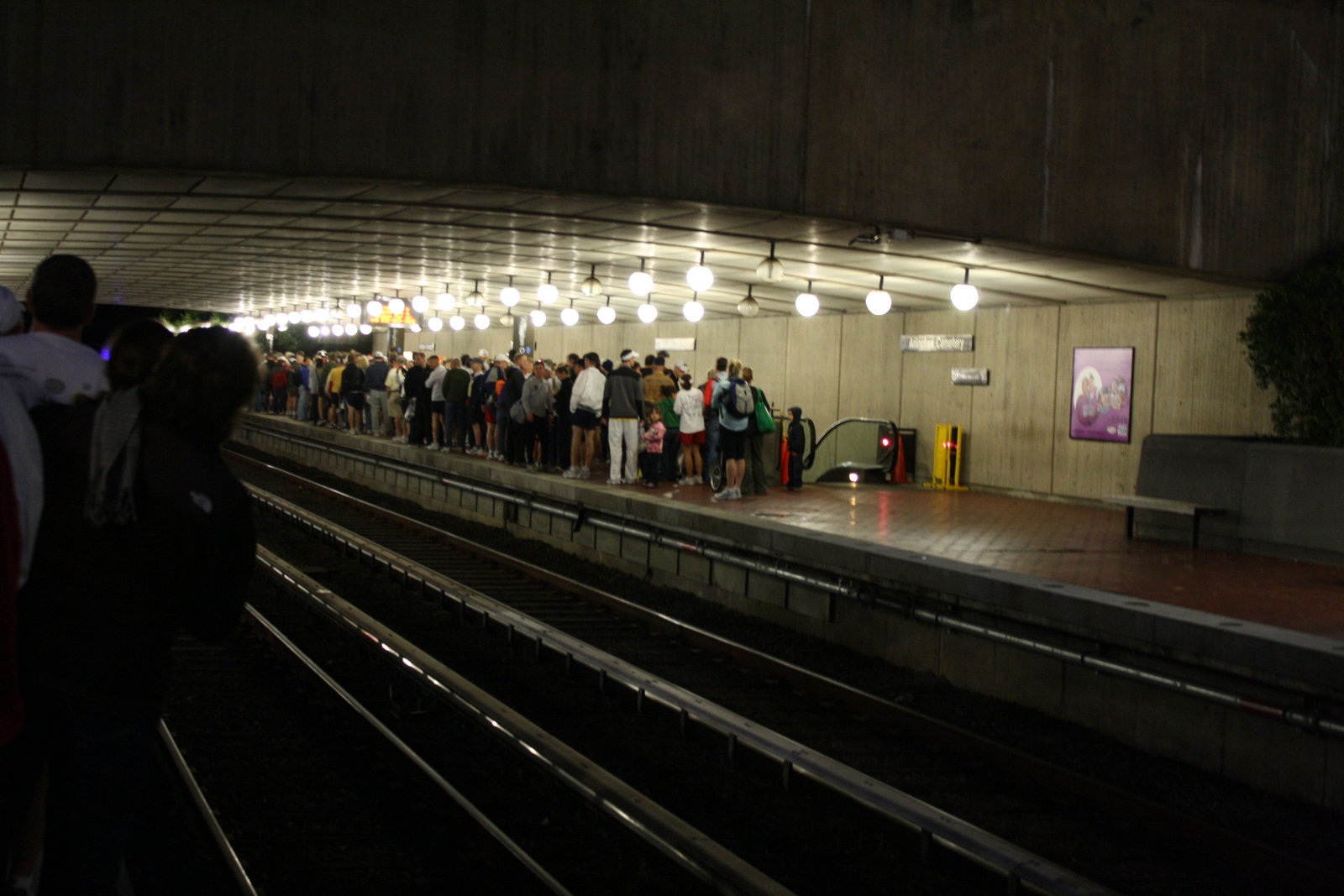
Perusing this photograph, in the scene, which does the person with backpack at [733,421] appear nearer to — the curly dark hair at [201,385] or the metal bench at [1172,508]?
the metal bench at [1172,508]

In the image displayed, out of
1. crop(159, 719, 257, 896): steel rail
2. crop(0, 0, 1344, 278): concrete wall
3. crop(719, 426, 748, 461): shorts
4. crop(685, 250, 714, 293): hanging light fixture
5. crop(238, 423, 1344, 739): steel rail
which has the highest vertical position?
crop(0, 0, 1344, 278): concrete wall

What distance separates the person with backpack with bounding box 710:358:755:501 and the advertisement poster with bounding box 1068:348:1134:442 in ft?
15.8

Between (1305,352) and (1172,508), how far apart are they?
2714 millimetres

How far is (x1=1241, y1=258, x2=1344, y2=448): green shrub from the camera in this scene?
43.1ft

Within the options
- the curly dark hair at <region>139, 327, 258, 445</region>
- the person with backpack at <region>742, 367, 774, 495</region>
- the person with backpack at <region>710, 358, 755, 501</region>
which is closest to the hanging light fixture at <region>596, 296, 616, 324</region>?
the person with backpack at <region>742, 367, 774, 495</region>

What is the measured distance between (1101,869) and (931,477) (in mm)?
13744

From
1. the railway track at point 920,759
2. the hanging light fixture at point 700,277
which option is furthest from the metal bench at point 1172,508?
the hanging light fixture at point 700,277

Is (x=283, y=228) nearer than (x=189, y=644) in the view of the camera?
No

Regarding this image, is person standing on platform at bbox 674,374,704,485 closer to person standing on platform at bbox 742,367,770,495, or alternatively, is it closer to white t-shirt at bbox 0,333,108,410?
person standing on platform at bbox 742,367,770,495

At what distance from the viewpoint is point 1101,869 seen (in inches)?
232

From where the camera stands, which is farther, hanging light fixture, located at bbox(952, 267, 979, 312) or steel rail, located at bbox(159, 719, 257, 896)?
hanging light fixture, located at bbox(952, 267, 979, 312)

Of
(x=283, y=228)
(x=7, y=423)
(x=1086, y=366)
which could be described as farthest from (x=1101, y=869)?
(x=283, y=228)

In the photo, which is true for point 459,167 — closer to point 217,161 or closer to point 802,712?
point 217,161

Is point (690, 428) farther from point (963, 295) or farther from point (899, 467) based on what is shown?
point (963, 295)
